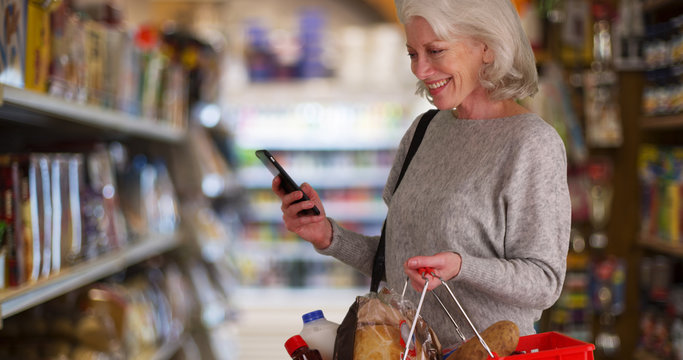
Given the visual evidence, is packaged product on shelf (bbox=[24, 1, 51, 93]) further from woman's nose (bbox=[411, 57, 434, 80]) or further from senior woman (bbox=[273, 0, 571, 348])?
woman's nose (bbox=[411, 57, 434, 80])

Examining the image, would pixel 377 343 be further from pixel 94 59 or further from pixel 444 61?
pixel 94 59

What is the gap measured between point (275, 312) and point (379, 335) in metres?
4.99

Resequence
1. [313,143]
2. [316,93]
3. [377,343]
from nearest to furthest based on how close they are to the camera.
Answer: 1. [377,343]
2. [316,93]
3. [313,143]

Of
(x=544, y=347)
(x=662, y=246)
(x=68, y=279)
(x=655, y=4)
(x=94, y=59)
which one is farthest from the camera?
(x=655, y=4)

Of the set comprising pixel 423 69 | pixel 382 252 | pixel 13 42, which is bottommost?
pixel 382 252

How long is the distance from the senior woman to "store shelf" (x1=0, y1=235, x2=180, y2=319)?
23.3 inches

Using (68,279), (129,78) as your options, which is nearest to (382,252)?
(68,279)

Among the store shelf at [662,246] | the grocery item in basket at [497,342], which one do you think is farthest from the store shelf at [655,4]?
the grocery item in basket at [497,342]

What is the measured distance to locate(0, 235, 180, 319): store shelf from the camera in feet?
4.60

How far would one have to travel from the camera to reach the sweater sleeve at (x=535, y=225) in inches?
46.4

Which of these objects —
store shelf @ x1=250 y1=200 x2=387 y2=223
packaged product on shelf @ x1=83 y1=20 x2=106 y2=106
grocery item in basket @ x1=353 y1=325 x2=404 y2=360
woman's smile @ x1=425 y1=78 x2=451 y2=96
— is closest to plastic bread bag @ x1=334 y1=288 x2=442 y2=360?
grocery item in basket @ x1=353 y1=325 x2=404 y2=360

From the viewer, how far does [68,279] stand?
172 centimetres

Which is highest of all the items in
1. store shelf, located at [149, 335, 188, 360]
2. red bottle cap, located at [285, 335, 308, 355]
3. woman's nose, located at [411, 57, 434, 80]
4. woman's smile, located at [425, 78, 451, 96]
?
woman's nose, located at [411, 57, 434, 80]

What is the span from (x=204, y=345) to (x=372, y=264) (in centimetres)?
199
